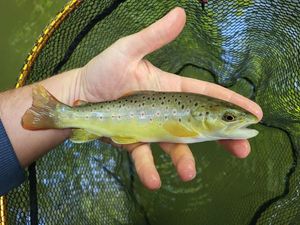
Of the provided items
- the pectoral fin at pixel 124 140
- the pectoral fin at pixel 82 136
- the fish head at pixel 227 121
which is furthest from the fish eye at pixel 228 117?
the pectoral fin at pixel 82 136

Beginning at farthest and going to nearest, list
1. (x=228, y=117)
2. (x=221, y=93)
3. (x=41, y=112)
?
(x=221, y=93) < (x=41, y=112) < (x=228, y=117)

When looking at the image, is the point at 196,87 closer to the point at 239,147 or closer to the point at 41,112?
the point at 239,147

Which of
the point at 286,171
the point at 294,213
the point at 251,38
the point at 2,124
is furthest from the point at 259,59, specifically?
the point at 2,124

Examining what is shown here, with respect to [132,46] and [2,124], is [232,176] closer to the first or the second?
[132,46]

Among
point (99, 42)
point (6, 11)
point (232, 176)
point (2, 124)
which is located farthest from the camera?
point (6, 11)

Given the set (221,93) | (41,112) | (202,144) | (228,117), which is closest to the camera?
(228,117)

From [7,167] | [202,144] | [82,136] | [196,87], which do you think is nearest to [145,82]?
[196,87]
